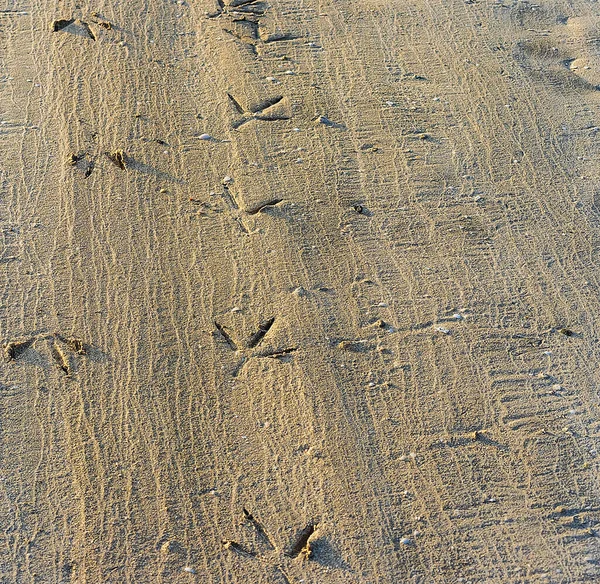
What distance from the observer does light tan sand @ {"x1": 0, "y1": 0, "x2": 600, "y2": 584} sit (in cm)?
295

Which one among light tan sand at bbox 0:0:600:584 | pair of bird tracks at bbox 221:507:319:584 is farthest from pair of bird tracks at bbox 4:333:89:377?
pair of bird tracks at bbox 221:507:319:584

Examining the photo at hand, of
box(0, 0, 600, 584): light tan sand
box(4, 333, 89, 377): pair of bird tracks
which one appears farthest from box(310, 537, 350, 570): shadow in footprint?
box(4, 333, 89, 377): pair of bird tracks

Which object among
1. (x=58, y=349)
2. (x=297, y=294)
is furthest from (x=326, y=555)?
(x=58, y=349)

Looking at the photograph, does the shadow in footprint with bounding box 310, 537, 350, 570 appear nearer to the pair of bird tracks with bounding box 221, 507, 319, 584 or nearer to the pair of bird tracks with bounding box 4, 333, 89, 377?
the pair of bird tracks with bounding box 221, 507, 319, 584

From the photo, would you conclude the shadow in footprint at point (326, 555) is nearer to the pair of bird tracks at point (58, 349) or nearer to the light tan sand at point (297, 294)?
the light tan sand at point (297, 294)

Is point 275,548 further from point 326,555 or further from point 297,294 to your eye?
point 297,294

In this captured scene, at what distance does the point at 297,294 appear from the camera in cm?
361

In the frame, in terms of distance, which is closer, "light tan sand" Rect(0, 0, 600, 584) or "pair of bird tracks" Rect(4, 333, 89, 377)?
"light tan sand" Rect(0, 0, 600, 584)

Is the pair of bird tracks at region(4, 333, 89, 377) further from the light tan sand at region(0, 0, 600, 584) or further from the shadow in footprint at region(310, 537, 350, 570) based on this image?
the shadow in footprint at region(310, 537, 350, 570)

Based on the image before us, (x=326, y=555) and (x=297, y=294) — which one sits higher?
(x=297, y=294)

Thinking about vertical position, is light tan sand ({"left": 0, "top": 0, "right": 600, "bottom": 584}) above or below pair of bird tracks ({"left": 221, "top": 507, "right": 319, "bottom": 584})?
above

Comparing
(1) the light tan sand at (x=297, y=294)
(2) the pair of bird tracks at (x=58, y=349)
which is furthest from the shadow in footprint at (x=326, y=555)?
(2) the pair of bird tracks at (x=58, y=349)

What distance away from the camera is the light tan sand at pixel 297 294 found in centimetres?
295

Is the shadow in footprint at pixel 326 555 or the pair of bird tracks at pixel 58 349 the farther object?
the pair of bird tracks at pixel 58 349
